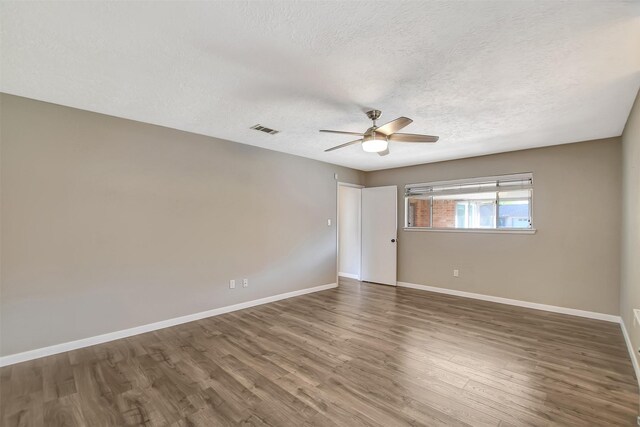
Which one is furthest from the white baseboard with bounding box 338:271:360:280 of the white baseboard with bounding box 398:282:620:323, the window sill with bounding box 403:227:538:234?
the window sill with bounding box 403:227:538:234

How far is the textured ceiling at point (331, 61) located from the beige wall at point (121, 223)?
0.41 meters

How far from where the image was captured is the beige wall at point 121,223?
2730 mm

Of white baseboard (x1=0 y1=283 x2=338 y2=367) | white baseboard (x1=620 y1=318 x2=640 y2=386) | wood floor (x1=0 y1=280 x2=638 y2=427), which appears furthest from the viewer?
white baseboard (x1=0 y1=283 x2=338 y2=367)

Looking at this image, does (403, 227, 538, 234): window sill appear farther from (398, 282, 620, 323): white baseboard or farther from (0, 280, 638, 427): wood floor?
(0, 280, 638, 427): wood floor

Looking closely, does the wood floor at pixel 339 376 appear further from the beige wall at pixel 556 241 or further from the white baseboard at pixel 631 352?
the beige wall at pixel 556 241

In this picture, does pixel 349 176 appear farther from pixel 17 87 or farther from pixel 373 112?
pixel 17 87

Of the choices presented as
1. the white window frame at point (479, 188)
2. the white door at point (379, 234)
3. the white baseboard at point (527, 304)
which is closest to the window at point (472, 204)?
the white window frame at point (479, 188)

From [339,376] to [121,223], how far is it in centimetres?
288

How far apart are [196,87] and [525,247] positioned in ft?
16.6

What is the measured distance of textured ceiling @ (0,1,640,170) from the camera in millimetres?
1638

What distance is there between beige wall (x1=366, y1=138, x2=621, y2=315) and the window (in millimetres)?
142

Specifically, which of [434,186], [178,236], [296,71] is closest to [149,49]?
[296,71]

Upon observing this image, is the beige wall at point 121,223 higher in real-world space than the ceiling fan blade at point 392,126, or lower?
lower

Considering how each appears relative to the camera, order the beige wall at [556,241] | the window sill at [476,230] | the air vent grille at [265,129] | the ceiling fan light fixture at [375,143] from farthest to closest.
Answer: the window sill at [476,230], the beige wall at [556,241], the air vent grille at [265,129], the ceiling fan light fixture at [375,143]
